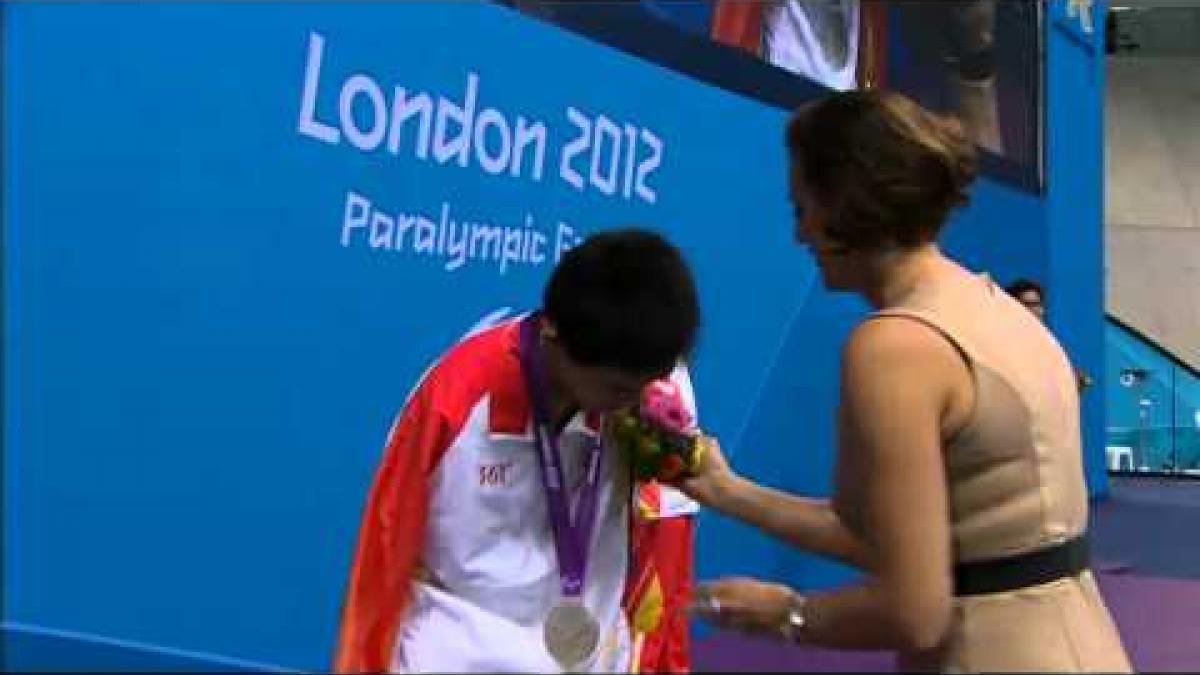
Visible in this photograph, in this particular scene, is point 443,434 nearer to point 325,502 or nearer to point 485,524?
point 485,524

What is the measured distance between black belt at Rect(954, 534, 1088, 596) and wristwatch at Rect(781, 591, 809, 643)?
156 mm

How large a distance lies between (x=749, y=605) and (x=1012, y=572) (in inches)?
10.5

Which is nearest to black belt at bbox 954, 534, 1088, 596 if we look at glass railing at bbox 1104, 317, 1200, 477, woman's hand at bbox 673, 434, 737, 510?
woman's hand at bbox 673, 434, 737, 510

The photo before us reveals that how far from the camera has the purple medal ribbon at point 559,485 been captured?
5.90ft

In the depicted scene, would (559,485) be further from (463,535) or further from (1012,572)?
(1012,572)

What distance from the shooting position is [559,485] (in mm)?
1825

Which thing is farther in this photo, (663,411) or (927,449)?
(663,411)

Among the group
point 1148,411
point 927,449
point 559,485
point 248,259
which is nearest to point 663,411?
point 559,485

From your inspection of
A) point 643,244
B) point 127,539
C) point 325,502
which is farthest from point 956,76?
point 643,244

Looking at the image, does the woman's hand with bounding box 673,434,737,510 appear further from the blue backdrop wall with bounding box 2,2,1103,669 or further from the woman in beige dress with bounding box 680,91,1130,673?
the blue backdrop wall with bounding box 2,2,1103,669

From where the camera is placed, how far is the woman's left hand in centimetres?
154

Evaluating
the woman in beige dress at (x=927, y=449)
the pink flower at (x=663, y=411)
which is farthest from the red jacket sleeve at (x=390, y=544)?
the woman in beige dress at (x=927, y=449)

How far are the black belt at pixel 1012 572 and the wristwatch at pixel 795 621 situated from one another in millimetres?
156

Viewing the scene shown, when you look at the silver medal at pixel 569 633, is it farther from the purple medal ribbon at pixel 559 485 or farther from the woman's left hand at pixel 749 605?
the woman's left hand at pixel 749 605
